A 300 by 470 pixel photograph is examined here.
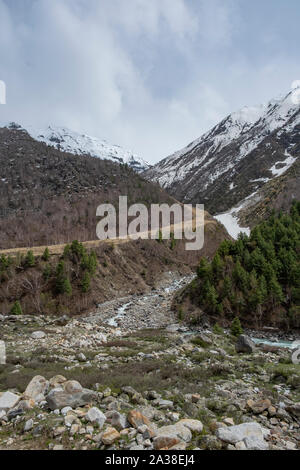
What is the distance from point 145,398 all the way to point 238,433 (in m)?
3.36

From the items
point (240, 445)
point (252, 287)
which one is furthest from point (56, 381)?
point (252, 287)

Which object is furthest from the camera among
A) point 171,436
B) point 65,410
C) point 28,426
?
point 65,410

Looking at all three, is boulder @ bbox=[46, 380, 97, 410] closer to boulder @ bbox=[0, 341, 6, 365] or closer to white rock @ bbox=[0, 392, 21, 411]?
white rock @ bbox=[0, 392, 21, 411]

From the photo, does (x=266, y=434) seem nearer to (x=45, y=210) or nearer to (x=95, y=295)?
(x=95, y=295)

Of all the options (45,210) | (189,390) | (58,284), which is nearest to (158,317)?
(58,284)

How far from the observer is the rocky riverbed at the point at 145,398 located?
5.49 m

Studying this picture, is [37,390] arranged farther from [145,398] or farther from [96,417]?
[145,398]

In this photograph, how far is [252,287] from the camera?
30781 millimetres

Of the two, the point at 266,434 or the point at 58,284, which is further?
the point at 58,284

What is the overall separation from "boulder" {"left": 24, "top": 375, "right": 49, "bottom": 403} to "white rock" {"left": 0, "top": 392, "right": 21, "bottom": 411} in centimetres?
28

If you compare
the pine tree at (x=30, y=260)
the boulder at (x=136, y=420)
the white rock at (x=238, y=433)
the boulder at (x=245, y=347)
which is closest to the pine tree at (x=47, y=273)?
the pine tree at (x=30, y=260)

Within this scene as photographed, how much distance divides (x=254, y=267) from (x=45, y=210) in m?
62.8

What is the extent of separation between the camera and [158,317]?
3284 cm

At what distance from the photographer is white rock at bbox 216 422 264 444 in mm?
5465
